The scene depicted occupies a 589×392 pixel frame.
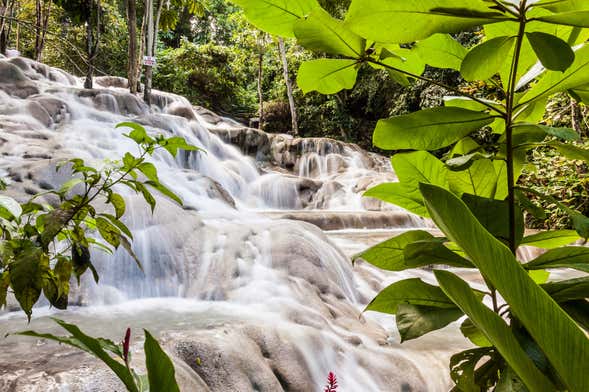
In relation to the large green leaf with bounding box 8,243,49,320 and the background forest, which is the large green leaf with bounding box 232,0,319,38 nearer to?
the large green leaf with bounding box 8,243,49,320

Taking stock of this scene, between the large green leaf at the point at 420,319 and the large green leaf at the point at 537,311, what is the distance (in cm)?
35

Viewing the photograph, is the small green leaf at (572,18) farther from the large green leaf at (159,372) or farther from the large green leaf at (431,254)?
the large green leaf at (159,372)

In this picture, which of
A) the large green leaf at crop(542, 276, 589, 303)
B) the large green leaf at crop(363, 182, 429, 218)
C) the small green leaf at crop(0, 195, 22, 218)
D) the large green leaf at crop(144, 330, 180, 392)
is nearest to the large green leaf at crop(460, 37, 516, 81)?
the large green leaf at crop(363, 182, 429, 218)

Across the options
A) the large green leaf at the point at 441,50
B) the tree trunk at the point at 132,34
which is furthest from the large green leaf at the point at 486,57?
the tree trunk at the point at 132,34

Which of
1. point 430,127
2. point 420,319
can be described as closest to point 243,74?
point 430,127

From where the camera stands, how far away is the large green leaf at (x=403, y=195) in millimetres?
819

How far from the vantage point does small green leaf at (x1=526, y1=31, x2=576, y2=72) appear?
0.52 meters

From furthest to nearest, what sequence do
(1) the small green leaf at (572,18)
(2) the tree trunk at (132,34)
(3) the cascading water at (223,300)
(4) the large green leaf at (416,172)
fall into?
(2) the tree trunk at (132,34) < (3) the cascading water at (223,300) < (4) the large green leaf at (416,172) < (1) the small green leaf at (572,18)

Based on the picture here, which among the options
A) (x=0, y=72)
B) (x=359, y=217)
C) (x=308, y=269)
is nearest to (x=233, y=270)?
(x=308, y=269)

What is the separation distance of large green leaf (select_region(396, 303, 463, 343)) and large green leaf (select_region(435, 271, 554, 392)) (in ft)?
1.02

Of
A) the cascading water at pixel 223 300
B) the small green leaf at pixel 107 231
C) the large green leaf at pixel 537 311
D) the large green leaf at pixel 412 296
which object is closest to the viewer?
the large green leaf at pixel 537 311

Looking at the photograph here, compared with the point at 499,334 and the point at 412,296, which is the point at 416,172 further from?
the point at 499,334

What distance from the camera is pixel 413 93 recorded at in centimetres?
1605

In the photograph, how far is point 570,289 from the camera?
0.60 m
